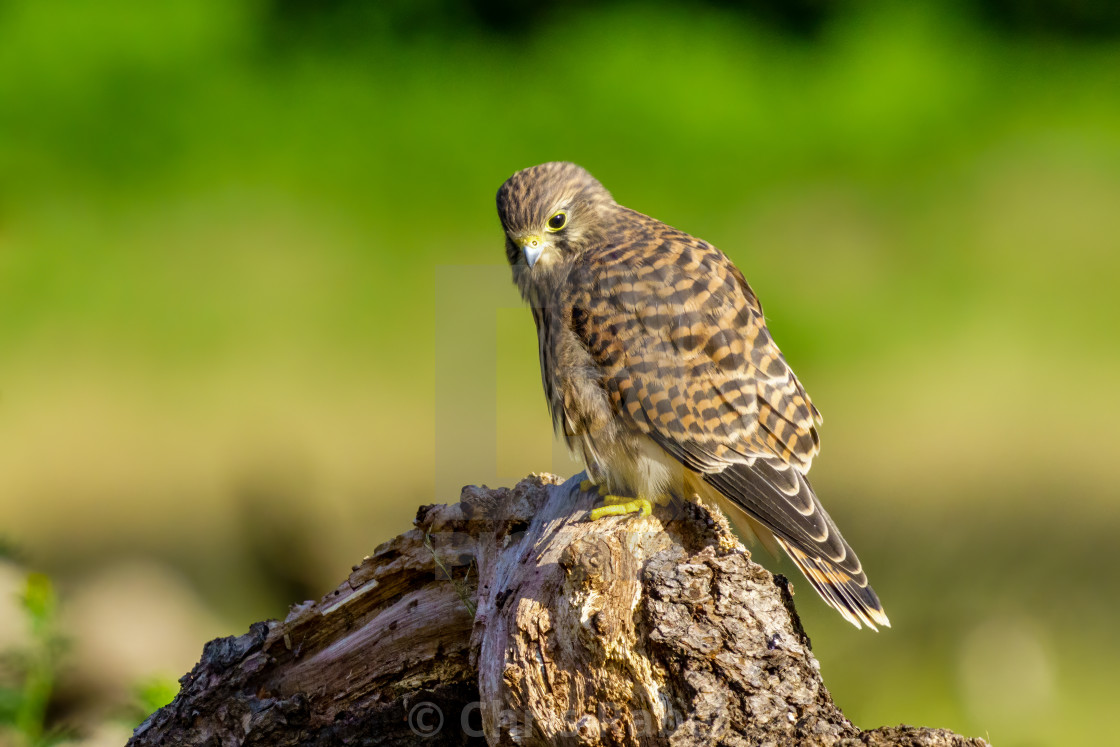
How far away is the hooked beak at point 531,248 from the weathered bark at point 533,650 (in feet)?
1.89

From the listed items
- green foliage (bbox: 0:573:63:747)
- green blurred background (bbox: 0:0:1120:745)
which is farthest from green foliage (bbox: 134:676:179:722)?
green blurred background (bbox: 0:0:1120:745)

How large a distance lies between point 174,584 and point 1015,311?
402 centimetres

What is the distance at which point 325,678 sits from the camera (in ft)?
7.72

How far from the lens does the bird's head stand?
270cm

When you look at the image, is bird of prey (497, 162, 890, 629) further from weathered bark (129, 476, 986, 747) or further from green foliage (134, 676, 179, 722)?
green foliage (134, 676, 179, 722)

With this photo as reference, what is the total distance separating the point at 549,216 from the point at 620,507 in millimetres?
809

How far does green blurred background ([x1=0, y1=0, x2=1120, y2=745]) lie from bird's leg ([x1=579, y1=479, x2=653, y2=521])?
1.70 metres

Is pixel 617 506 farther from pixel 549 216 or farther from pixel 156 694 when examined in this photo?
pixel 156 694

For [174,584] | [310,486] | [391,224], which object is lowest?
[174,584]

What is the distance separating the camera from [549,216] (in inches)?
106

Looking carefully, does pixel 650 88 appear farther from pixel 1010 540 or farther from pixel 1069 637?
pixel 1069 637

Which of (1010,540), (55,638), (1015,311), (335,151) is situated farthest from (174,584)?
(1015,311)

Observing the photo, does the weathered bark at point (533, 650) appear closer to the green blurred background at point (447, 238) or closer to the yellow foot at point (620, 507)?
the yellow foot at point (620, 507)

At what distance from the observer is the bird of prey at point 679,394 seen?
2.37m
